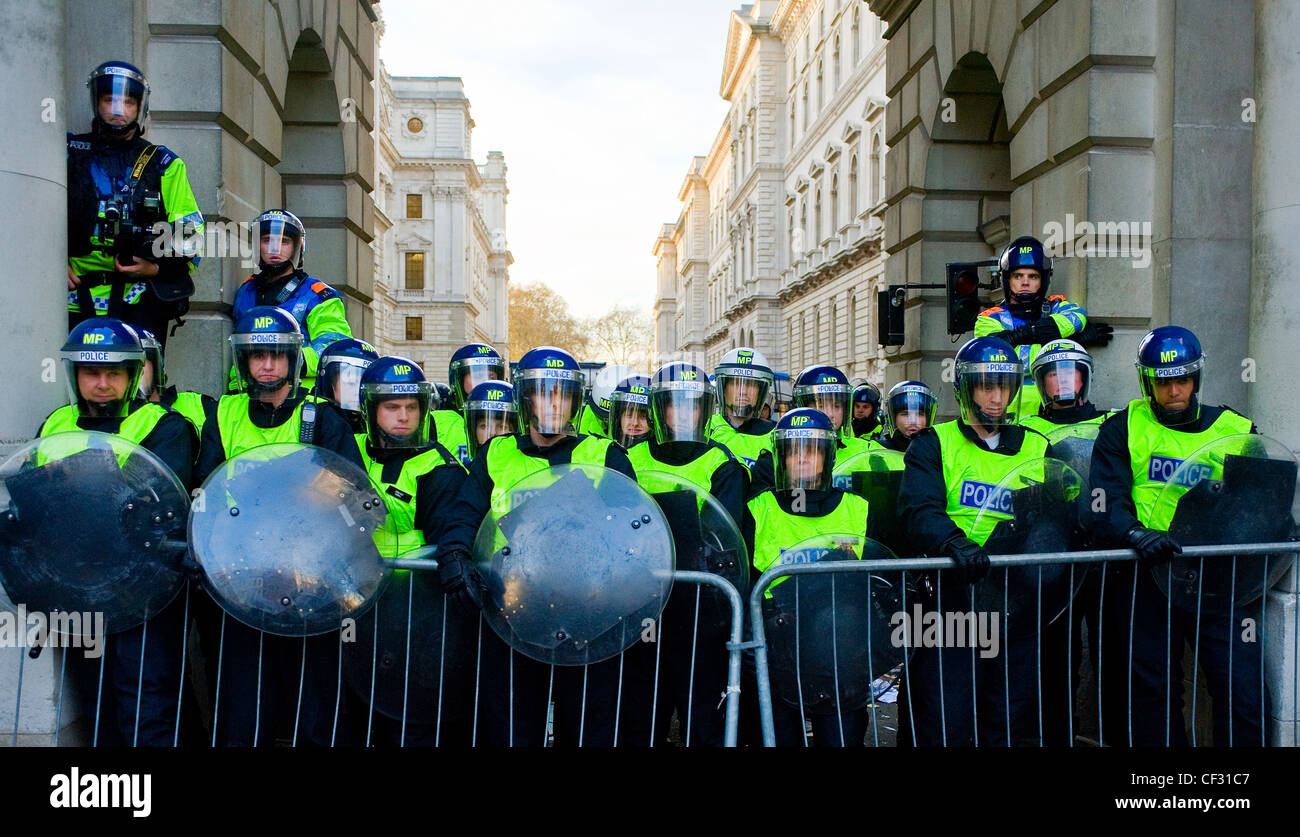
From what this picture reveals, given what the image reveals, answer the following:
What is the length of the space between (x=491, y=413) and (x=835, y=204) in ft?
108

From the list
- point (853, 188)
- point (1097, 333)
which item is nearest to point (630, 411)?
point (1097, 333)

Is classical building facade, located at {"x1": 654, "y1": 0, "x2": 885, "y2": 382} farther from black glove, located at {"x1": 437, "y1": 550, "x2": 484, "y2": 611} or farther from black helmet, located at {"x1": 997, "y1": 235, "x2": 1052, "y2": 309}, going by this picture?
black glove, located at {"x1": 437, "y1": 550, "x2": 484, "y2": 611}

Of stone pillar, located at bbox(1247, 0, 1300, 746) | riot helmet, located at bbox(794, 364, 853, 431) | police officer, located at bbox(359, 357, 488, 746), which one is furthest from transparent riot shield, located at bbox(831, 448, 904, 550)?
stone pillar, located at bbox(1247, 0, 1300, 746)

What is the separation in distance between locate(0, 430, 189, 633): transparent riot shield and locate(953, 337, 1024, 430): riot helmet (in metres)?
3.13

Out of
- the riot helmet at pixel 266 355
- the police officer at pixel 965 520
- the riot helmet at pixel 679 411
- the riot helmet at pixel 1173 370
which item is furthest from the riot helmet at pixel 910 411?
the riot helmet at pixel 266 355

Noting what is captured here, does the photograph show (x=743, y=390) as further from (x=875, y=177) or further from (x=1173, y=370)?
(x=875, y=177)

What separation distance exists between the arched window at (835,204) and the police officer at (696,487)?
3260 centimetres

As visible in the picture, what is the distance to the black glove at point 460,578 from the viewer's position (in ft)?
11.3

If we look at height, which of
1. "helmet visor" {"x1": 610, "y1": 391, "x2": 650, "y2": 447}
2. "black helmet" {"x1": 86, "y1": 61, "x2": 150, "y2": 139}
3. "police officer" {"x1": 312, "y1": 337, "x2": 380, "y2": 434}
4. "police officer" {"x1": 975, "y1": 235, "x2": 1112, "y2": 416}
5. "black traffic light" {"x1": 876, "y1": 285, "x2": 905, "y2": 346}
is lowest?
"helmet visor" {"x1": 610, "y1": 391, "x2": 650, "y2": 447}

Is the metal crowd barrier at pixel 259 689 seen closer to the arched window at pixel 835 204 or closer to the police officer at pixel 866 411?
the police officer at pixel 866 411

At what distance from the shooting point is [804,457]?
4.16 m

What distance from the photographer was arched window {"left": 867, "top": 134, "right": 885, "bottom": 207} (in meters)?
30.5

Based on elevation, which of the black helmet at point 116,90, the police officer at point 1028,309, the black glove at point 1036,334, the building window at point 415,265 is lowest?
the black glove at point 1036,334

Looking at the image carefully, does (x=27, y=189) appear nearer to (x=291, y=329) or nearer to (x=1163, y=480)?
(x=291, y=329)
